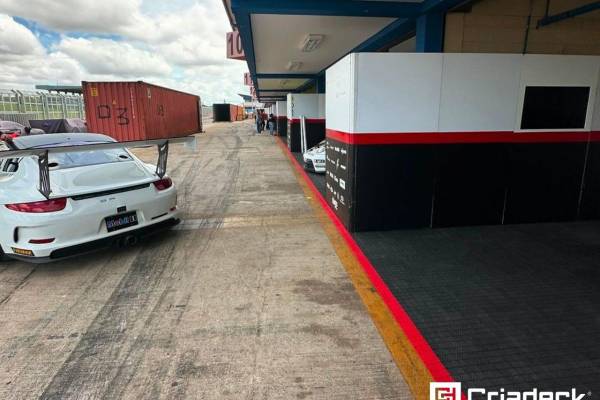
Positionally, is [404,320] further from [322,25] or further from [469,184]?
[322,25]

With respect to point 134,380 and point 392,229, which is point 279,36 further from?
point 134,380

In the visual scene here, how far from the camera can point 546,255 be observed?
4.29 m

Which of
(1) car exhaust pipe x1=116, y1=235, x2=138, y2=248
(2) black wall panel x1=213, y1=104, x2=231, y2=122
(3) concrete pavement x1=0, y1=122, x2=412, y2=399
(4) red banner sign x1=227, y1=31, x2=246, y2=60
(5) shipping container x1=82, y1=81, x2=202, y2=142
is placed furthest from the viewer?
(2) black wall panel x1=213, y1=104, x2=231, y2=122

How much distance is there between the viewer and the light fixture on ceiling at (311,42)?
24.3ft

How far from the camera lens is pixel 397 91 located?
4.79 m

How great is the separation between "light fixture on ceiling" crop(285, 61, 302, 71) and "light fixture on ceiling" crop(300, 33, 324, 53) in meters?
2.22

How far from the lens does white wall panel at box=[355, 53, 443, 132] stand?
4695 mm

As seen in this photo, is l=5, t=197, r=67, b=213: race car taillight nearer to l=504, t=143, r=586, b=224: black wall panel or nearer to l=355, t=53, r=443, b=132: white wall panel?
l=355, t=53, r=443, b=132: white wall panel

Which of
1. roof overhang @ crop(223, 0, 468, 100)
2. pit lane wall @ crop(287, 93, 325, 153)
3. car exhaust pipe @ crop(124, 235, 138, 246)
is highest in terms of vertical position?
roof overhang @ crop(223, 0, 468, 100)

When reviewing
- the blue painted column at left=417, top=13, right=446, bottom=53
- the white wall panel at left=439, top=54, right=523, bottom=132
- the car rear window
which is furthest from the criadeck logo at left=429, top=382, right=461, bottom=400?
the car rear window

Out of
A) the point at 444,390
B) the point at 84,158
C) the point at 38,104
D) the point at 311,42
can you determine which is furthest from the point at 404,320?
the point at 38,104

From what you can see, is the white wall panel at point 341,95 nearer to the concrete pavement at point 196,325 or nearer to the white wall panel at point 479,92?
the white wall panel at point 479,92

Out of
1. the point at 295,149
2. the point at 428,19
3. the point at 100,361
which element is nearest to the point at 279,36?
the point at 428,19

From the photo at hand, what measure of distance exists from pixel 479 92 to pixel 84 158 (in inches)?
205
